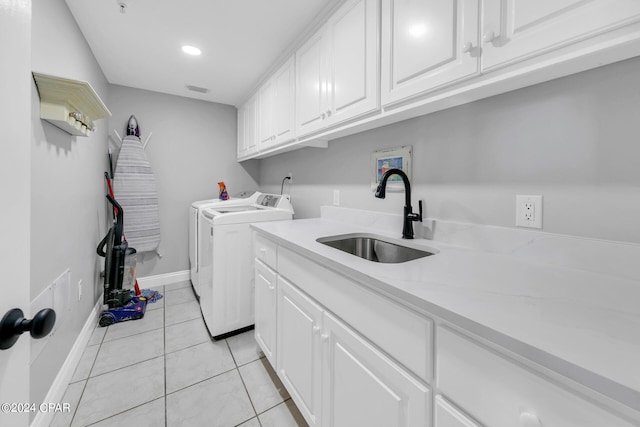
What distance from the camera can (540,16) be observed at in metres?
0.72

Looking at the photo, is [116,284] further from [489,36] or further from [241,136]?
[489,36]

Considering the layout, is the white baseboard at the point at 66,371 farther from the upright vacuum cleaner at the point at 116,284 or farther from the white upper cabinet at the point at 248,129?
the white upper cabinet at the point at 248,129

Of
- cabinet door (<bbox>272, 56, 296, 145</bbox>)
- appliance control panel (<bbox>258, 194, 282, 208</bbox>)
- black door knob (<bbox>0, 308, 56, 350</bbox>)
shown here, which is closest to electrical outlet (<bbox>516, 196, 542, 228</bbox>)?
black door knob (<bbox>0, 308, 56, 350</bbox>)

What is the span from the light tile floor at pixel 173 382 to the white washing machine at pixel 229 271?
0.15 metres

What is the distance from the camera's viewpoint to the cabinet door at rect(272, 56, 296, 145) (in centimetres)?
198

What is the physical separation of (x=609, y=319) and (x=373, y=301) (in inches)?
20.6

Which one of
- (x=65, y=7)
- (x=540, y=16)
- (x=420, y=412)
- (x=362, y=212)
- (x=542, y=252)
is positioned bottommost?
(x=420, y=412)

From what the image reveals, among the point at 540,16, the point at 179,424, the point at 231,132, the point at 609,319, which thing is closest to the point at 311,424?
the point at 179,424

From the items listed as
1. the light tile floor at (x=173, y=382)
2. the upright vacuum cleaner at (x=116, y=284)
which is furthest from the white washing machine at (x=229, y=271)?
the upright vacuum cleaner at (x=116, y=284)

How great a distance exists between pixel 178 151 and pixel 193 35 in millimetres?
1575

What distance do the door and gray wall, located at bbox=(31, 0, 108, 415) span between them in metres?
0.99

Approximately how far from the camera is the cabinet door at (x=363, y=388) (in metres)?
0.71

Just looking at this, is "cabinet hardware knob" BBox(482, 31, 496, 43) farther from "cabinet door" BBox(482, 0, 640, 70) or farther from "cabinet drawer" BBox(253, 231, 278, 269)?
"cabinet drawer" BBox(253, 231, 278, 269)

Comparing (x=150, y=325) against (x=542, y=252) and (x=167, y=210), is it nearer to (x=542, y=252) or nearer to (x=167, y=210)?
(x=167, y=210)
